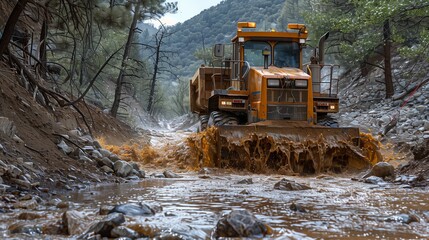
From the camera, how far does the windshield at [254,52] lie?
40.9 feet

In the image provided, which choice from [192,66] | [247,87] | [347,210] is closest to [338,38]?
[247,87]

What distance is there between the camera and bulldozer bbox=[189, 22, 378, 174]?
10.1 m

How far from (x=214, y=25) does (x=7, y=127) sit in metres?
120

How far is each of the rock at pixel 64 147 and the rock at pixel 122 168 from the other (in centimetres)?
79

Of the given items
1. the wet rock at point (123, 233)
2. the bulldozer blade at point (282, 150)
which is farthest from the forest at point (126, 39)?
the bulldozer blade at point (282, 150)

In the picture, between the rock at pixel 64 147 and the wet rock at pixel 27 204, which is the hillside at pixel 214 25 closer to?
the rock at pixel 64 147

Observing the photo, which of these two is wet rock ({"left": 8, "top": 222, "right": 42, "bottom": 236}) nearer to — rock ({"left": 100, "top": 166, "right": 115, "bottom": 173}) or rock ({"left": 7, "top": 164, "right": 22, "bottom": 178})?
rock ({"left": 7, "top": 164, "right": 22, "bottom": 178})

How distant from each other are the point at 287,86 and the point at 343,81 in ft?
76.2

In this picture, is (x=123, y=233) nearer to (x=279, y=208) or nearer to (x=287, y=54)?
(x=279, y=208)

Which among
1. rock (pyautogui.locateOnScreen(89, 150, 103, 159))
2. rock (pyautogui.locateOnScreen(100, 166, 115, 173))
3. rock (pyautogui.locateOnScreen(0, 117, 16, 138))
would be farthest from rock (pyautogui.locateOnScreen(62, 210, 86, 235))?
rock (pyautogui.locateOnScreen(89, 150, 103, 159))

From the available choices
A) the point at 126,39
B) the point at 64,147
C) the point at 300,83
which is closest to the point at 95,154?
the point at 64,147

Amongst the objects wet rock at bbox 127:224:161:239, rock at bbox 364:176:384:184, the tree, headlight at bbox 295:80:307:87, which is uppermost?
the tree

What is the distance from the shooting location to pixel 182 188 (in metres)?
6.48

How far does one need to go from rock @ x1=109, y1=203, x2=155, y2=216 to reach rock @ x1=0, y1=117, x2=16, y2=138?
8.80ft
